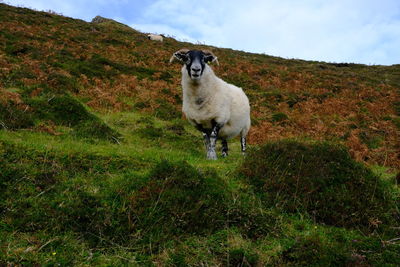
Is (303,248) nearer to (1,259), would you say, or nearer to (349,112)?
(1,259)

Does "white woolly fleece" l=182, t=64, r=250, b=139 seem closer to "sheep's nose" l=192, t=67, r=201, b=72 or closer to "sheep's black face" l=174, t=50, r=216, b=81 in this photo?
"sheep's black face" l=174, t=50, r=216, b=81

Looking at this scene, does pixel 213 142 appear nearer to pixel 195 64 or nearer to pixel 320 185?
pixel 195 64

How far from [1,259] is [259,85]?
68.2 feet

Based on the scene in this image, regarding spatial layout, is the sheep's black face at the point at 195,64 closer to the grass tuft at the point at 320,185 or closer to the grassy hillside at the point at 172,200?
the grassy hillside at the point at 172,200

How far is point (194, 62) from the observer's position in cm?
909

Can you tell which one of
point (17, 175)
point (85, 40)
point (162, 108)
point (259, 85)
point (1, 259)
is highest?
point (85, 40)

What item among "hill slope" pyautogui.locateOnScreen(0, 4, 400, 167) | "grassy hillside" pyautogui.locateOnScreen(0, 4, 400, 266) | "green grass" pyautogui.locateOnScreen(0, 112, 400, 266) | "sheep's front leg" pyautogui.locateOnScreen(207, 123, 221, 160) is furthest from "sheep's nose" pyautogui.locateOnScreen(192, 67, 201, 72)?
"hill slope" pyautogui.locateOnScreen(0, 4, 400, 167)

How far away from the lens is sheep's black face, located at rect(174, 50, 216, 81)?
29.6 ft

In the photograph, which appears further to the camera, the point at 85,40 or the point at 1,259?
the point at 85,40

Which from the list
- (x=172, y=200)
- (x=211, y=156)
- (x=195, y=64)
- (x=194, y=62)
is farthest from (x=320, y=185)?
(x=194, y=62)

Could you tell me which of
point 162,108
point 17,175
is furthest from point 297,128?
point 17,175

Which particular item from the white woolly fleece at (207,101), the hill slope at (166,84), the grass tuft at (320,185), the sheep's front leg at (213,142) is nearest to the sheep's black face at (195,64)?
the white woolly fleece at (207,101)

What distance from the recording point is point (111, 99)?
15.0 metres

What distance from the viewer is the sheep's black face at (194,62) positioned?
9.03 m
